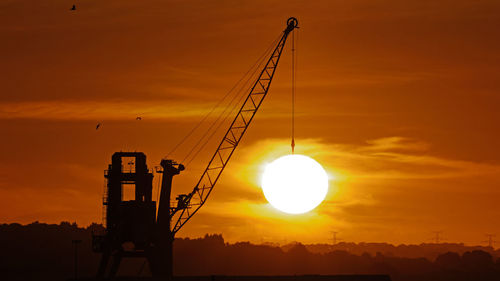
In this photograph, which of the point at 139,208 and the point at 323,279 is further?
the point at 139,208

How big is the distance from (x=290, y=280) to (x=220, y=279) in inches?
336

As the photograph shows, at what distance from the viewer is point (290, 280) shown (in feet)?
385

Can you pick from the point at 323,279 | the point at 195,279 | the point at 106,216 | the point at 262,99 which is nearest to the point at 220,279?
the point at 195,279

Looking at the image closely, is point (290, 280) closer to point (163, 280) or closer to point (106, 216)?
point (163, 280)

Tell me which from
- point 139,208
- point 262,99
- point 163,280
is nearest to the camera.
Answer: point 163,280

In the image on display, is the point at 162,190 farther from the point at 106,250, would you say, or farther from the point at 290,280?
the point at 290,280

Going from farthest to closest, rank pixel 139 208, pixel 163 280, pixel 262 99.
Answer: pixel 262 99 < pixel 139 208 < pixel 163 280

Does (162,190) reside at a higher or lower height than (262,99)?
lower

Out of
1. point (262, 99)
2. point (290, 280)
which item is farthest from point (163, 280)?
point (262, 99)

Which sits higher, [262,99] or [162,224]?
[262,99]

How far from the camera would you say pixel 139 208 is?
420 feet

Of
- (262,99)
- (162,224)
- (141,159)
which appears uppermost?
(262,99)

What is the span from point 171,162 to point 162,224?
8.85 m

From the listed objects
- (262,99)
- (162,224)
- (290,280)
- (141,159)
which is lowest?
(290,280)
